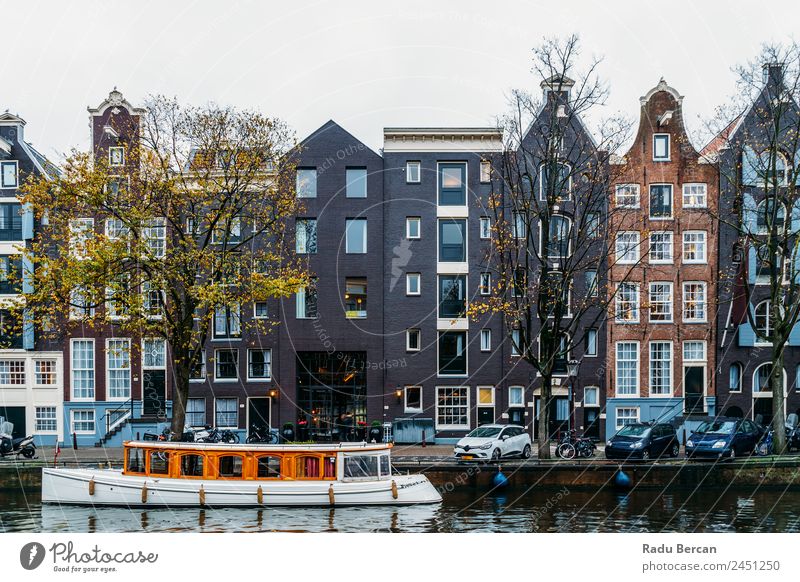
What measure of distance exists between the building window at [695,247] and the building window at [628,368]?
182 inches

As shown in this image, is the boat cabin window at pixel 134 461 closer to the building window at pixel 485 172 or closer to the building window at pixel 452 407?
the building window at pixel 452 407

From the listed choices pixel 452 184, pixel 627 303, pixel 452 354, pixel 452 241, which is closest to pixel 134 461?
pixel 452 354

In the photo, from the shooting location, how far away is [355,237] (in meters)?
31.2

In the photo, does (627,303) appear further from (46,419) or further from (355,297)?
(46,419)

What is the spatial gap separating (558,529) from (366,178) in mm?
18142

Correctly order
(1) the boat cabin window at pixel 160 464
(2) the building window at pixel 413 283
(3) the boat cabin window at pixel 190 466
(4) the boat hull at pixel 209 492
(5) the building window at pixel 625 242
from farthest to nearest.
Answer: (2) the building window at pixel 413 283
(5) the building window at pixel 625 242
(1) the boat cabin window at pixel 160 464
(3) the boat cabin window at pixel 190 466
(4) the boat hull at pixel 209 492

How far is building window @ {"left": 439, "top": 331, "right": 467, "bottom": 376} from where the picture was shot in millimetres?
31266

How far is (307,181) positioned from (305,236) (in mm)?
2492

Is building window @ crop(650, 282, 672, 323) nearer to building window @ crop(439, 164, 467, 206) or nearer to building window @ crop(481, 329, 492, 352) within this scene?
building window @ crop(481, 329, 492, 352)

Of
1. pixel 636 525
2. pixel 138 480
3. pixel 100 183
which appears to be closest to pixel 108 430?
pixel 138 480

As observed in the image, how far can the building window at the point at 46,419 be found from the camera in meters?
31.3

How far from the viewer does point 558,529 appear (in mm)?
18672

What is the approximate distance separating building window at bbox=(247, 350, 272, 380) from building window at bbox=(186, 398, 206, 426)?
2.53 meters

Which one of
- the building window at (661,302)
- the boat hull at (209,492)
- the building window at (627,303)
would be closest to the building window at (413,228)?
the building window at (627,303)
